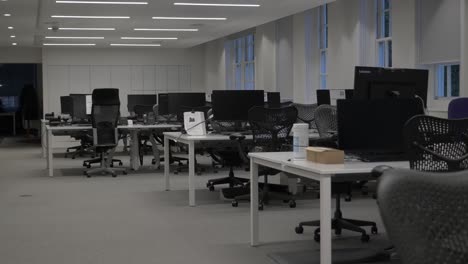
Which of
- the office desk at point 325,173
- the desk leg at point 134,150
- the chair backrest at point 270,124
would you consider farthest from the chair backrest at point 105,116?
the office desk at point 325,173

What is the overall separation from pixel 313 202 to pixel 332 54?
612 centimetres

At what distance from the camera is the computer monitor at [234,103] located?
747 cm

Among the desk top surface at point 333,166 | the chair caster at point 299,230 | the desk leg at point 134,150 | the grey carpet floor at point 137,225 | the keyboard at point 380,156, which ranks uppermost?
the keyboard at point 380,156

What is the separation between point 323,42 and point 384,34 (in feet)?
7.92

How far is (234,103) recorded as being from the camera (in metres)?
7.50

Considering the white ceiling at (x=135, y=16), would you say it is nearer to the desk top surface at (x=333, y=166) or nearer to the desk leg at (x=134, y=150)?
the desk leg at (x=134, y=150)

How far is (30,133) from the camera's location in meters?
22.4

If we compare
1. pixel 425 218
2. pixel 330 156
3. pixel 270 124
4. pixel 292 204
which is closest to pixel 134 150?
pixel 270 124

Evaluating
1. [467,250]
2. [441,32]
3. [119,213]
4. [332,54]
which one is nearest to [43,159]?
[332,54]

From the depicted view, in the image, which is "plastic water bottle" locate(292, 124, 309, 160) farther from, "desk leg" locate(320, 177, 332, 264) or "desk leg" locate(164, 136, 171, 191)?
"desk leg" locate(164, 136, 171, 191)

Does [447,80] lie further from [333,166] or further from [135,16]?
[333,166]

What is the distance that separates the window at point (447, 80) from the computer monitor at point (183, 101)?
362 centimetres

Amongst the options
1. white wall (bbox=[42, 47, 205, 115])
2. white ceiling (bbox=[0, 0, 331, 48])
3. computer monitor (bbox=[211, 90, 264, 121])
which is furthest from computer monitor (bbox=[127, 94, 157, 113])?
computer monitor (bbox=[211, 90, 264, 121])

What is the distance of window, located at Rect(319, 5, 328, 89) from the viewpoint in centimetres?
1365
